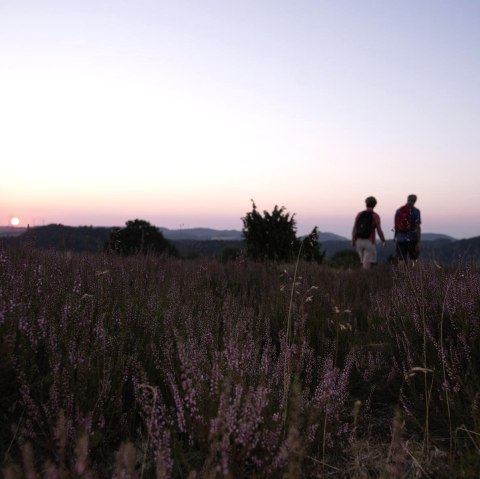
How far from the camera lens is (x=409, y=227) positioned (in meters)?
10.2

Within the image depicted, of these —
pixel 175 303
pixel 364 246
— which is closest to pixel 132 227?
pixel 364 246

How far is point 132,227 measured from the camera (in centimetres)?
2936

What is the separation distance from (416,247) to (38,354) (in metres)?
9.16

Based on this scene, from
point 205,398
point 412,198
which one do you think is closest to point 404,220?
point 412,198

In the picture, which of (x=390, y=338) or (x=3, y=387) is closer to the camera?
(x=3, y=387)

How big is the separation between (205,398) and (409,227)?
8.79 metres

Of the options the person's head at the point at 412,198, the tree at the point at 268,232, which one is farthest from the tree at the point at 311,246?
the person's head at the point at 412,198

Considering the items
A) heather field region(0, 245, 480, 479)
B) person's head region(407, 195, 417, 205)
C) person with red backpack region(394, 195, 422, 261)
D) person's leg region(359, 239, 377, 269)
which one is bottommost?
heather field region(0, 245, 480, 479)

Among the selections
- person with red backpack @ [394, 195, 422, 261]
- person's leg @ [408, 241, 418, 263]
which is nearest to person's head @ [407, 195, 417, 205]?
person with red backpack @ [394, 195, 422, 261]

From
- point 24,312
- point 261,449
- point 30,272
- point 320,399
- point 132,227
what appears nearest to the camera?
point 261,449

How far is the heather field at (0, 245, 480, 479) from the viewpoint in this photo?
6.50 ft

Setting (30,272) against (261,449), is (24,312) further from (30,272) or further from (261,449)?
(261,449)

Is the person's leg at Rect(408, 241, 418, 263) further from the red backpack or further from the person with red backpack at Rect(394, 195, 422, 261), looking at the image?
the red backpack

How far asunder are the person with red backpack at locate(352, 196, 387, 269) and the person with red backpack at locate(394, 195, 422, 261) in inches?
15.7
